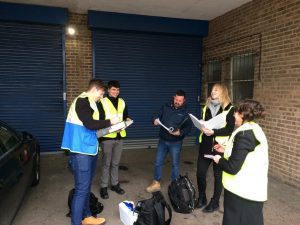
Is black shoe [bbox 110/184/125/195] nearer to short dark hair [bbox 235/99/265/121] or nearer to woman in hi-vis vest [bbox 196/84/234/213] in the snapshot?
woman in hi-vis vest [bbox 196/84/234/213]

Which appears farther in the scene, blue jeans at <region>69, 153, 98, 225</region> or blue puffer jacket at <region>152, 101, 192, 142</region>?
blue puffer jacket at <region>152, 101, 192, 142</region>

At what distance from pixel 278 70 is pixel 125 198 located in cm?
348

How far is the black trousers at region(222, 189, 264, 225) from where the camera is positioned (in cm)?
225

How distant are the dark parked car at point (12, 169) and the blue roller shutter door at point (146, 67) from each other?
11.6ft

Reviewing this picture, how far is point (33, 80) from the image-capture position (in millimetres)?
6520

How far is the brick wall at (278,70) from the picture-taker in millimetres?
4637

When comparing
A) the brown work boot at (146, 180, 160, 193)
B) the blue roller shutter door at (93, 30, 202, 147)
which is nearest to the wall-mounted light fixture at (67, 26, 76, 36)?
the blue roller shutter door at (93, 30, 202, 147)

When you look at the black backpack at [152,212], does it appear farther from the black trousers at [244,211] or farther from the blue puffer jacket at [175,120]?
the blue puffer jacket at [175,120]

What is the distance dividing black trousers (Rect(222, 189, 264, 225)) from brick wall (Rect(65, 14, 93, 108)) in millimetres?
5285

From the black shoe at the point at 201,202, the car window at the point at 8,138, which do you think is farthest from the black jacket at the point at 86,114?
the black shoe at the point at 201,202

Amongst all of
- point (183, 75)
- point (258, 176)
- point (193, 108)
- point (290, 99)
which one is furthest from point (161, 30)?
point (258, 176)

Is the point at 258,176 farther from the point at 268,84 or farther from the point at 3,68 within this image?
the point at 3,68

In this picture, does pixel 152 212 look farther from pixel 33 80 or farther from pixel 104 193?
pixel 33 80

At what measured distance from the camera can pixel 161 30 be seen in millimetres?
7008
